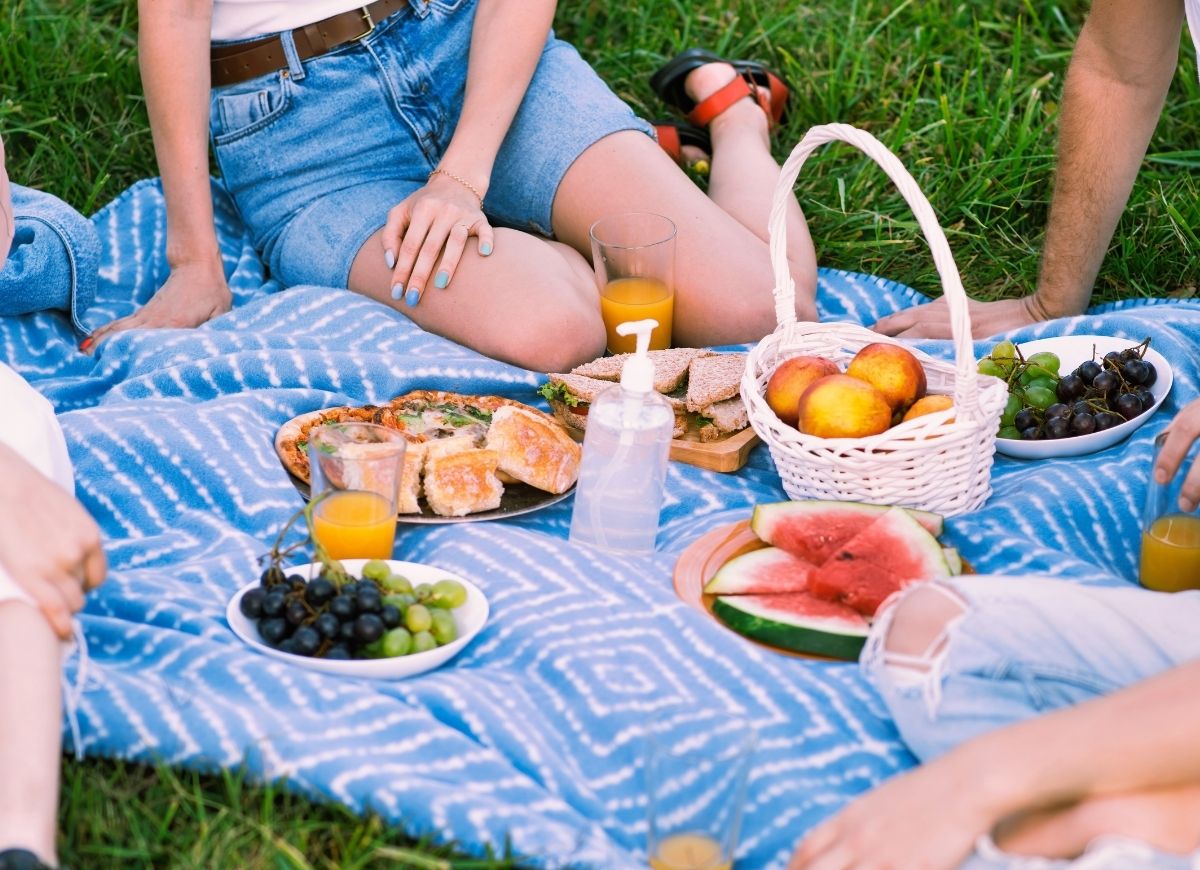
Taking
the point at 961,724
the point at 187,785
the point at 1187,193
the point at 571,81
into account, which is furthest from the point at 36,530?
the point at 1187,193

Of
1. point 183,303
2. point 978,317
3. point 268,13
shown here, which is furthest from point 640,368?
point 268,13

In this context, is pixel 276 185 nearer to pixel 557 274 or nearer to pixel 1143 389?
pixel 557 274

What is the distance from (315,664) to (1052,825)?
1.21m

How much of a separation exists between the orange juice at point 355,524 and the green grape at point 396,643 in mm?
288

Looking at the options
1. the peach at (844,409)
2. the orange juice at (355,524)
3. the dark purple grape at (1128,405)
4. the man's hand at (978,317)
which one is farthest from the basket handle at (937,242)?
the orange juice at (355,524)

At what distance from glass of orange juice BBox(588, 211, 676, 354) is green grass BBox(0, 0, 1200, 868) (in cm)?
92

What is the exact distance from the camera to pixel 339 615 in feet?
7.84

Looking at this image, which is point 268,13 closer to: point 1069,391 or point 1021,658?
point 1069,391

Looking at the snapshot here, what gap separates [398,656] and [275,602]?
23 centimetres

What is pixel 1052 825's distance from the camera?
1872 mm

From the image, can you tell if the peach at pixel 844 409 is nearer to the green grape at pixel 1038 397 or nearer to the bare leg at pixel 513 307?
the green grape at pixel 1038 397

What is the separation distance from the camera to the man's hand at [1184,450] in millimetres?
2508

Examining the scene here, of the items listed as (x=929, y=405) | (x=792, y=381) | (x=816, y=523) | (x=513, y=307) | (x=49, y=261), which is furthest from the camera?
(x=49, y=261)

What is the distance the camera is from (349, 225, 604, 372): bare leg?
349 cm
